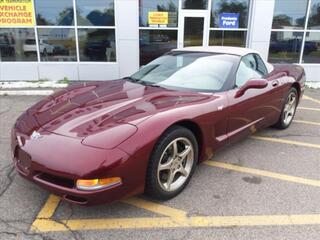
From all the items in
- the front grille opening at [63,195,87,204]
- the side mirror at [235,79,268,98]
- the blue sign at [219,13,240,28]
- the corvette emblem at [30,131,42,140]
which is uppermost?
the blue sign at [219,13,240,28]

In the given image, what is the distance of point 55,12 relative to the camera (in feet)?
29.6

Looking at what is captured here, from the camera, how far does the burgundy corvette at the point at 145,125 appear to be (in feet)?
8.04

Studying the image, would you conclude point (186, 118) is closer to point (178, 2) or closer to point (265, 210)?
point (265, 210)

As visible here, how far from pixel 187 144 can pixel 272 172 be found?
1276 mm

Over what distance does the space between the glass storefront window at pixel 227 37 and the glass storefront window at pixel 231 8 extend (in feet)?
1.12

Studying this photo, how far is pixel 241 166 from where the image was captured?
3.85 meters

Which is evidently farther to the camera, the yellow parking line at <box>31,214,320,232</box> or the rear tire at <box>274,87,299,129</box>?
the rear tire at <box>274,87,299,129</box>

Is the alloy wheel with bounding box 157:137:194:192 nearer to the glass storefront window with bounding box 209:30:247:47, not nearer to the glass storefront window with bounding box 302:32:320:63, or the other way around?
the glass storefront window with bounding box 209:30:247:47

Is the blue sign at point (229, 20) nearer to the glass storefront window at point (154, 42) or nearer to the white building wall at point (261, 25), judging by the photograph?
the white building wall at point (261, 25)

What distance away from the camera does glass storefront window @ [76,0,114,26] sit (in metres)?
9.03

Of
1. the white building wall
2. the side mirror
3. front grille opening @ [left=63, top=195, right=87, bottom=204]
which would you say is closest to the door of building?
the white building wall

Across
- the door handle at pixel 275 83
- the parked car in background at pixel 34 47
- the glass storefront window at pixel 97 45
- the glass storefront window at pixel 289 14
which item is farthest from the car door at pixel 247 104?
the parked car in background at pixel 34 47

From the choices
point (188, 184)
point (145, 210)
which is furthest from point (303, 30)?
point (145, 210)

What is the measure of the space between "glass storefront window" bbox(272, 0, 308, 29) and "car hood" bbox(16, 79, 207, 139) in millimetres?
7512
